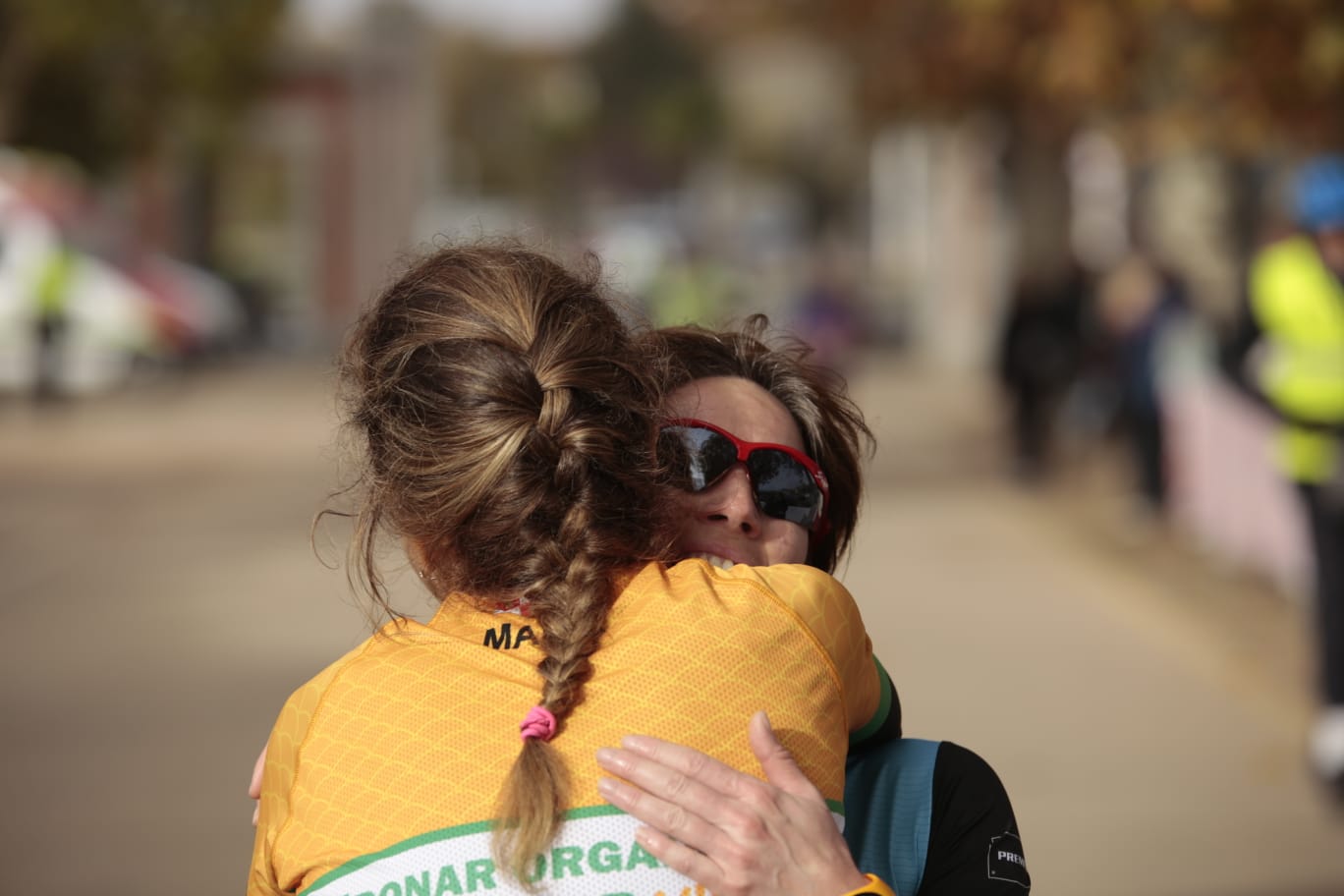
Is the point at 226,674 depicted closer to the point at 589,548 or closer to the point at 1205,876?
the point at 1205,876

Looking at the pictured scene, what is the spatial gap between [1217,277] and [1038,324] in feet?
31.7

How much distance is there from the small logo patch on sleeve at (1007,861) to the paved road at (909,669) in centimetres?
92

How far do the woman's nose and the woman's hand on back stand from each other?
0.34 m

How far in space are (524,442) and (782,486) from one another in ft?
1.24

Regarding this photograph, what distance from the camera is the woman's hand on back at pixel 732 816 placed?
1.58 m

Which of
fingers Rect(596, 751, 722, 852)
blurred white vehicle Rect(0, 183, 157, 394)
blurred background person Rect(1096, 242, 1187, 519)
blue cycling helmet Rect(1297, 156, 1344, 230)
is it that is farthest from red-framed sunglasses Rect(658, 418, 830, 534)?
blurred white vehicle Rect(0, 183, 157, 394)

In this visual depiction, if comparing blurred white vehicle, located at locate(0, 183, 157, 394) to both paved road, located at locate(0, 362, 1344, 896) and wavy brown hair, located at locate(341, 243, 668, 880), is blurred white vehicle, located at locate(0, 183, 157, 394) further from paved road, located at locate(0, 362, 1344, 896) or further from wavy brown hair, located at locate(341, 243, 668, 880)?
wavy brown hair, located at locate(341, 243, 668, 880)

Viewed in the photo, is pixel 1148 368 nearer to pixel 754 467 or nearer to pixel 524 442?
pixel 754 467

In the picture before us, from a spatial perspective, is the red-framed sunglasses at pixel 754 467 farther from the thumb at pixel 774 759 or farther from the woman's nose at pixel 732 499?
the thumb at pixel 774 759

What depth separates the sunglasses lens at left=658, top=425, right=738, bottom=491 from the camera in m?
1.86

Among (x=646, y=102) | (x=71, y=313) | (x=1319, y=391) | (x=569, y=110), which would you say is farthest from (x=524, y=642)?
(x=646, y=102)

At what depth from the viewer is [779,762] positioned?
1615 millimetres

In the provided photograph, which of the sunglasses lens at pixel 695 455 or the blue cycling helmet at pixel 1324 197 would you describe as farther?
the blue cycling helmet at pixel 1324 197

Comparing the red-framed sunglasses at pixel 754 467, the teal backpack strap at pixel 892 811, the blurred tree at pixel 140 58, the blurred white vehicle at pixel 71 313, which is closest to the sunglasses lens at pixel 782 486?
the red-framed sunglasses at pixel 754 467
